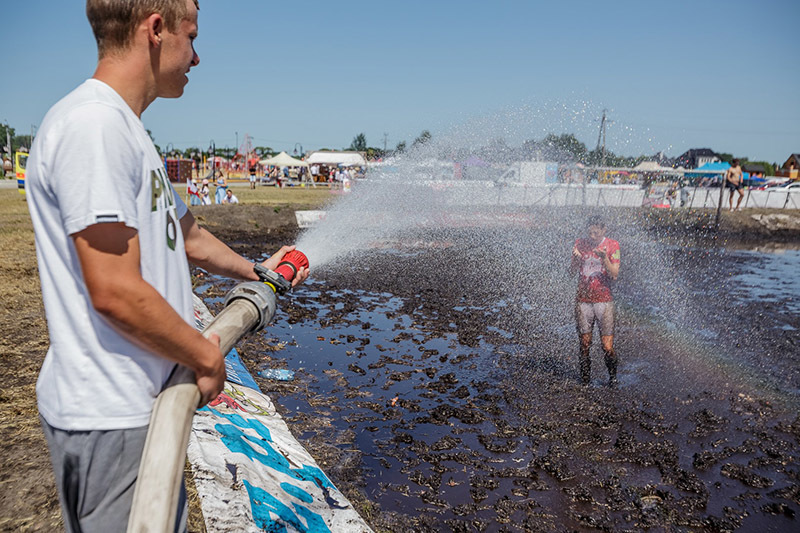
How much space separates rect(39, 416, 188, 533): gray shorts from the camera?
5.34 feet

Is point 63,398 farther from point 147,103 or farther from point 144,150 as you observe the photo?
point 147,103

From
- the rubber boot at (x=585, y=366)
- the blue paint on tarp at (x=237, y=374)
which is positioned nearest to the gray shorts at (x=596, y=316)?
the rubber boot at (x=585, y=366)

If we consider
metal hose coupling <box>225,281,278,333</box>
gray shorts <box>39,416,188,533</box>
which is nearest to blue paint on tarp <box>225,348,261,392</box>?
metal hose coupling <box>225,281,278,333</box>

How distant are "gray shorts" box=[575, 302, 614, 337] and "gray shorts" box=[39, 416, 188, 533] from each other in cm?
672

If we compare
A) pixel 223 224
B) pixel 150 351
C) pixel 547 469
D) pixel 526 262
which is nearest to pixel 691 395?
pixel 547 469

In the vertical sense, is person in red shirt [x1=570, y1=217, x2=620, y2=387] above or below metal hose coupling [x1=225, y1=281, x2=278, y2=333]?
below

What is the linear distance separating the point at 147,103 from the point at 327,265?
587 inches

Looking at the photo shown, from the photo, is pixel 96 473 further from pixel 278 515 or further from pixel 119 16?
pixel 278 515

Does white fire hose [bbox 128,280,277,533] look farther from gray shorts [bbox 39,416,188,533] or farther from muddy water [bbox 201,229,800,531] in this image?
muddy water [bbox 201,229,800,531]

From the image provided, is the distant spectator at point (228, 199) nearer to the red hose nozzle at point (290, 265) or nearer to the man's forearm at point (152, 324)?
the red hose nozzle at point (290, 265)

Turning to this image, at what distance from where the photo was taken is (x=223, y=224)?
22812 mm

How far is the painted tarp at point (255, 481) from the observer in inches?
136

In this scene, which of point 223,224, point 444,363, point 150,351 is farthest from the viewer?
point 223,224

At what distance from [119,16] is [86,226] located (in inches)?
26.4
